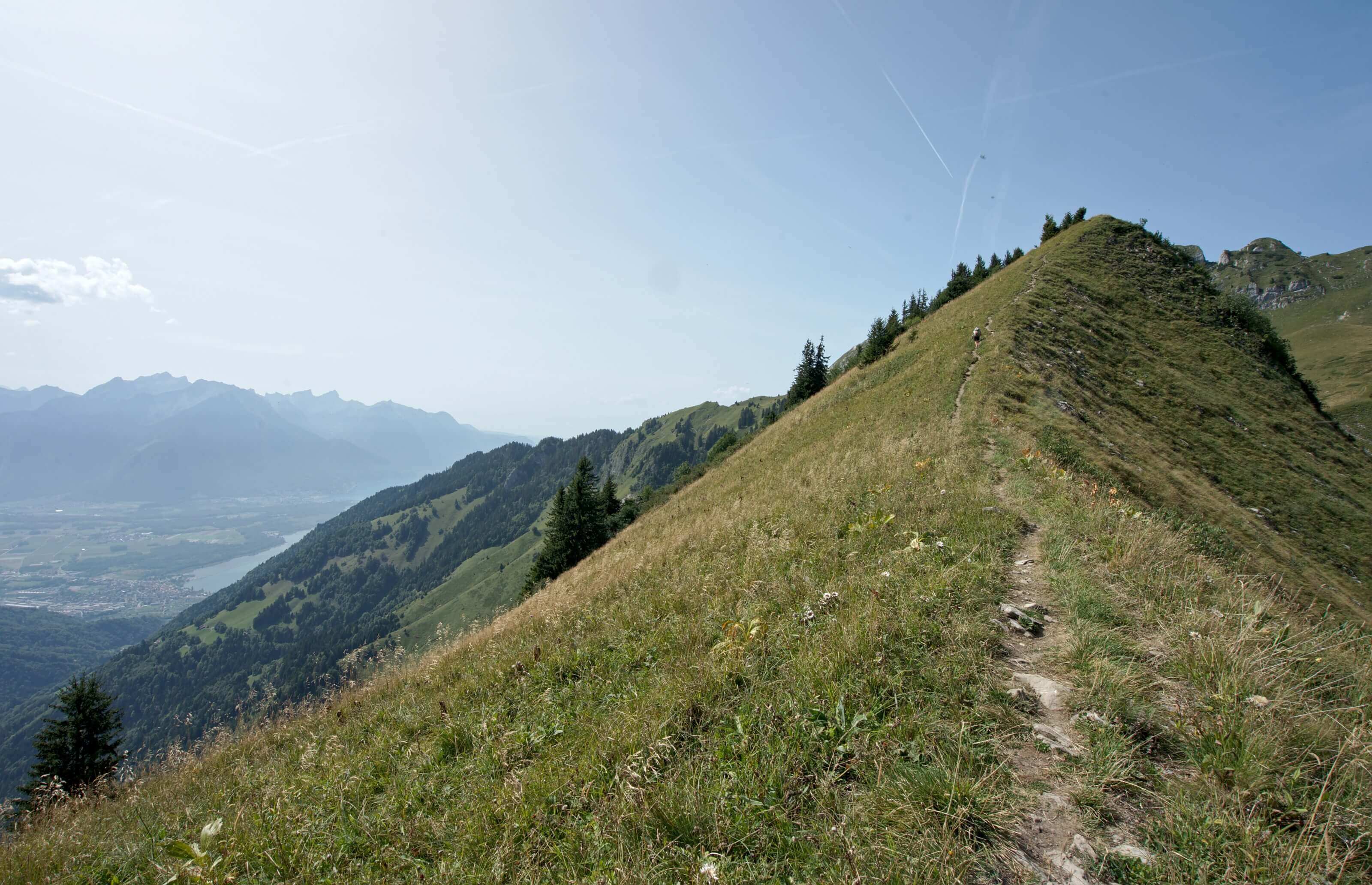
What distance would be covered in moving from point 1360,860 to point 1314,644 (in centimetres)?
268

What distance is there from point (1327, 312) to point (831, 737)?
239m

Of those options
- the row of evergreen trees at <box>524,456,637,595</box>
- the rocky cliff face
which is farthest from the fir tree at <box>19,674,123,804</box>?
the rocky cliff face

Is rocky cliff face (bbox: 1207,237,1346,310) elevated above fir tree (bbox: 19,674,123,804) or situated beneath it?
elevated above

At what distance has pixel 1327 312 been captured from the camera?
482ft

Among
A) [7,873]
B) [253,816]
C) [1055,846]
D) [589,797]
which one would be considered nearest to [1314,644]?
[1055,846]

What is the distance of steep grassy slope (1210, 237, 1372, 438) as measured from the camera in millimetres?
94688

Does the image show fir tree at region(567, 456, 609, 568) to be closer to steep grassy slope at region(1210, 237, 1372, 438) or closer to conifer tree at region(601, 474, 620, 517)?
conifer tree at region(601, 474, 620, 517)

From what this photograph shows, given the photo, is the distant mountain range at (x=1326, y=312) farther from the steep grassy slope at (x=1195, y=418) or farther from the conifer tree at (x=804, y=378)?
the conifer tree at (x=804, y=378)

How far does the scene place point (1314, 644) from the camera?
4.47m

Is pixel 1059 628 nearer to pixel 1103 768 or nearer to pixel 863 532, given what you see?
pixel 1103 768

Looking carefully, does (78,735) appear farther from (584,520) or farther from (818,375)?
(818,375)

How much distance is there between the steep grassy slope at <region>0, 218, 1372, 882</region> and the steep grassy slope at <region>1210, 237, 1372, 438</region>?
3186 inches

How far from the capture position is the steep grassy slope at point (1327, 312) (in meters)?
94.7

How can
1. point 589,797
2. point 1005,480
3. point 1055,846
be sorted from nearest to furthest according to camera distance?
point 1055,846 < point 589,797 < point 1005,480
